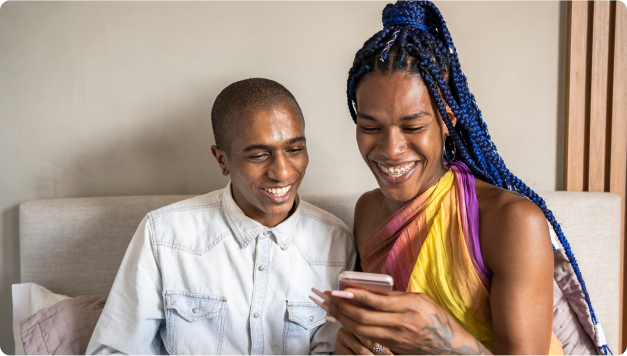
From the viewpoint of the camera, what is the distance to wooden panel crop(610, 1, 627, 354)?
186cm

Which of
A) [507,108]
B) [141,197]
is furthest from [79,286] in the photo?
[507,108]

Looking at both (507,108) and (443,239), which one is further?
(507,108)

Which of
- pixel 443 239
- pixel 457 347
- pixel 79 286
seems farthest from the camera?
pixel 79 286

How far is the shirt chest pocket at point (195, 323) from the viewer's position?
1413 mm

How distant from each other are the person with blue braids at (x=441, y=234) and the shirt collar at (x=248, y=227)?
311mm

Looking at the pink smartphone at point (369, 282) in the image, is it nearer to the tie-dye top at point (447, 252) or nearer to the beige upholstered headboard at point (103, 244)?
the tie-dye top at point (447, 252)

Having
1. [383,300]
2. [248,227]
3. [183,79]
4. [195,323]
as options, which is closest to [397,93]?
[383,300]

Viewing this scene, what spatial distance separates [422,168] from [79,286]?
1591mm

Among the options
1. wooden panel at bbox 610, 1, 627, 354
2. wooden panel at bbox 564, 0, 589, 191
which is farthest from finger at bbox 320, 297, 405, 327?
wooden panel at bbox 610, 1, 627, 354

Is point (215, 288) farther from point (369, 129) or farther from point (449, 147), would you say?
point (449, 147)

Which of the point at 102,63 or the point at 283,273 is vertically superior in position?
the point at 102,63

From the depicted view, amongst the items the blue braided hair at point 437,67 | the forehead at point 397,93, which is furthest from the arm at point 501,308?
the forehead at point 397,93

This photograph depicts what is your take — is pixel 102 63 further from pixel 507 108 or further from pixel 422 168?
pixel 507 108

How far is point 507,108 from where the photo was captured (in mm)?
1942
